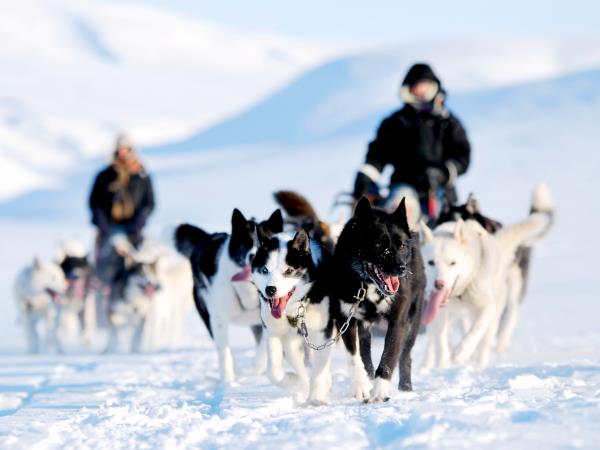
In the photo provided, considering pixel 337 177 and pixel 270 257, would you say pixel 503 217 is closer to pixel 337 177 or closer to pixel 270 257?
pixel 337 177

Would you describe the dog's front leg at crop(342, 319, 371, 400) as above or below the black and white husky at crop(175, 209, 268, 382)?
below

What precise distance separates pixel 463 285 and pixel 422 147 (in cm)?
109

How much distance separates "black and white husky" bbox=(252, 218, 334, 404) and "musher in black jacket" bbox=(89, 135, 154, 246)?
16.1 feet

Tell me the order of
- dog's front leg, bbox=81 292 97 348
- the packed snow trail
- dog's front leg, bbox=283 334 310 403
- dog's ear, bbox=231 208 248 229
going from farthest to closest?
dog's front leg, bbox=81 292 97 348 < dog's ear, bbox=231 208 248 229 < dog's front leg, bbox=283 334 310 403 < the packed snow trail

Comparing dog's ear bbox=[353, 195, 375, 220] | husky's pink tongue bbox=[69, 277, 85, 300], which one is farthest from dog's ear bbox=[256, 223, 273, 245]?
husky's pink tongue bbox=[69, 277, 85, 300]

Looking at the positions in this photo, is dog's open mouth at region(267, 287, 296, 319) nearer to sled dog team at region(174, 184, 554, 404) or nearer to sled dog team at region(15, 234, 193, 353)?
sled dog team at region(174, 184, 554, 404)

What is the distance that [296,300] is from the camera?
439 cm

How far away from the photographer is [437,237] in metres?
5.79

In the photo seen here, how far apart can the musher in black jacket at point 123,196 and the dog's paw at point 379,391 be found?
17.9 feet

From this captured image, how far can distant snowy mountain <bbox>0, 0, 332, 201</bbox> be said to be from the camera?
3398 inches

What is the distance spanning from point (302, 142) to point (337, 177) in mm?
13546

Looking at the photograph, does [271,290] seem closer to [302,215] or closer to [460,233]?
[302,215]

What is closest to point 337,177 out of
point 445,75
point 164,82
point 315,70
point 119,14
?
point 445,75

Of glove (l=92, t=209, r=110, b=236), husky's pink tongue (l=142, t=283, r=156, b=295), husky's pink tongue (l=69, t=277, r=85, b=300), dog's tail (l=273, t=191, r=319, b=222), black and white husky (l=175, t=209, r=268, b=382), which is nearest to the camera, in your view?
black and white husky (l=175, t=209, r=268, b=382)
